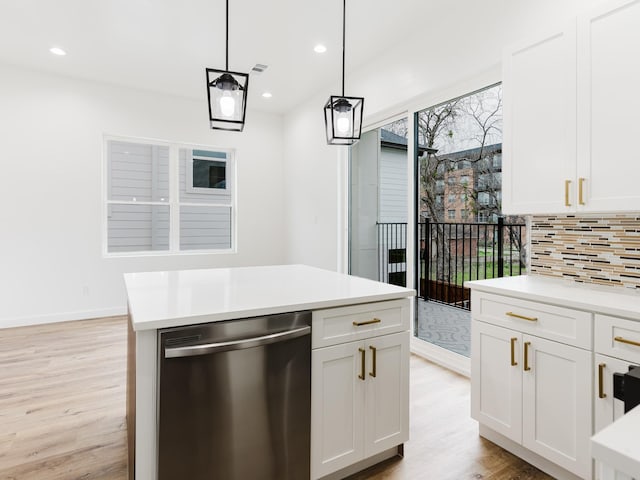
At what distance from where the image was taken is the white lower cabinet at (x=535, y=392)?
5.48 feet

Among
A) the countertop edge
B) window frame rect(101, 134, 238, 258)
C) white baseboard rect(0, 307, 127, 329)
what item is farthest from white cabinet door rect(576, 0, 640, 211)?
white baseboard rect(0, 307, 127, 329)

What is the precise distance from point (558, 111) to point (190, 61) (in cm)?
367

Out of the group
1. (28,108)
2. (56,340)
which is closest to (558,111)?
(56,340)

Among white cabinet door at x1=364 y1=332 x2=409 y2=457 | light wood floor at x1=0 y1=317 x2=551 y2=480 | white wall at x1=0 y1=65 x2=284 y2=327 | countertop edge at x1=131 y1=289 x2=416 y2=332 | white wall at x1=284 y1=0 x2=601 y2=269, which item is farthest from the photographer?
white wall at x1=0 y1=65 x2=284 y2=327

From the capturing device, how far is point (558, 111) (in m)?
1.96

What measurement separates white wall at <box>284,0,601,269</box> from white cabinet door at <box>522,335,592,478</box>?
1663mm

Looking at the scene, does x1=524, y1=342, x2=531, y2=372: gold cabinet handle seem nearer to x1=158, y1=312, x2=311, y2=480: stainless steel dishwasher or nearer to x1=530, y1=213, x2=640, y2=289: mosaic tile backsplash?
x1=530, y1=213, x2=640, y2=289: mosaic tile backsplash

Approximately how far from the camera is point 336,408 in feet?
5.58

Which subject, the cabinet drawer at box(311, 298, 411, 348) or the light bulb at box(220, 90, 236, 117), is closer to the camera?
the cabinet drawer at box(311, 298, 411, 348)

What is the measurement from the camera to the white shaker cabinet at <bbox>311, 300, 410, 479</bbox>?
1.67 metres

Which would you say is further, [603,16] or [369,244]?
[369,244]

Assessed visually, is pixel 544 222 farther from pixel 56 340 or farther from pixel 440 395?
pixel 56 340

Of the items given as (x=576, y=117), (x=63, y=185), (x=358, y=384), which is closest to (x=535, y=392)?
(x=358, y=384)

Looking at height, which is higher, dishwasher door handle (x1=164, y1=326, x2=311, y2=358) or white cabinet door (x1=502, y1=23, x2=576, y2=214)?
white cabinet door (x1=502, y1=23, x2=576, y2=214)
